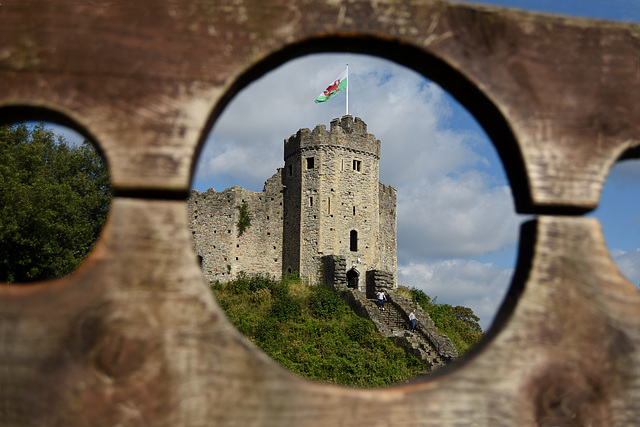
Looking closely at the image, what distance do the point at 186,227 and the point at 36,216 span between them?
20245 mm

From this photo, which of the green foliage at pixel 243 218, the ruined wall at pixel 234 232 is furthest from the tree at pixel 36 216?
the green foliage at pixel 243 218

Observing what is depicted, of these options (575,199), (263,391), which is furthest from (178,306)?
(575,199)

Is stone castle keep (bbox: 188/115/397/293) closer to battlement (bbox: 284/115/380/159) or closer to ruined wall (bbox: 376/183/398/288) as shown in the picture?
battlement (bbox: 284/115/380/159)

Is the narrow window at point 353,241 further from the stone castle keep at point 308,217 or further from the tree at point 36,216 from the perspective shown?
the tree at point 36,216

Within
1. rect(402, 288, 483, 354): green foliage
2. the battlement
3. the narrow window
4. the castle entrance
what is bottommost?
rect(402, 288, 483, 354): green foliage

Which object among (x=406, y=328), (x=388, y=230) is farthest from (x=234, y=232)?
(x=406, y=328)

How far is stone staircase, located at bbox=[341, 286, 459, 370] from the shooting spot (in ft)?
68.1

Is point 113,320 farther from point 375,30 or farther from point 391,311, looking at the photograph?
point 391,311

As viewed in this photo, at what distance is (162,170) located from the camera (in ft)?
5.74

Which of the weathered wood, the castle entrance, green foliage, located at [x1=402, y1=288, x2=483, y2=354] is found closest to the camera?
the weathered wood

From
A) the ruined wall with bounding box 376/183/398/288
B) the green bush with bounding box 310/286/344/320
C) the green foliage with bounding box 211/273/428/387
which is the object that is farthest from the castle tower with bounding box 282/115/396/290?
the green bush with bounding box 310/286/344/320

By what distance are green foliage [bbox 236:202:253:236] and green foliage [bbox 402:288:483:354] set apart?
9.92m

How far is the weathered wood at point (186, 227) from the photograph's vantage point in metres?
1.64

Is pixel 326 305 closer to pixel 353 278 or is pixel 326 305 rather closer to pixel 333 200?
pixel 353 278
